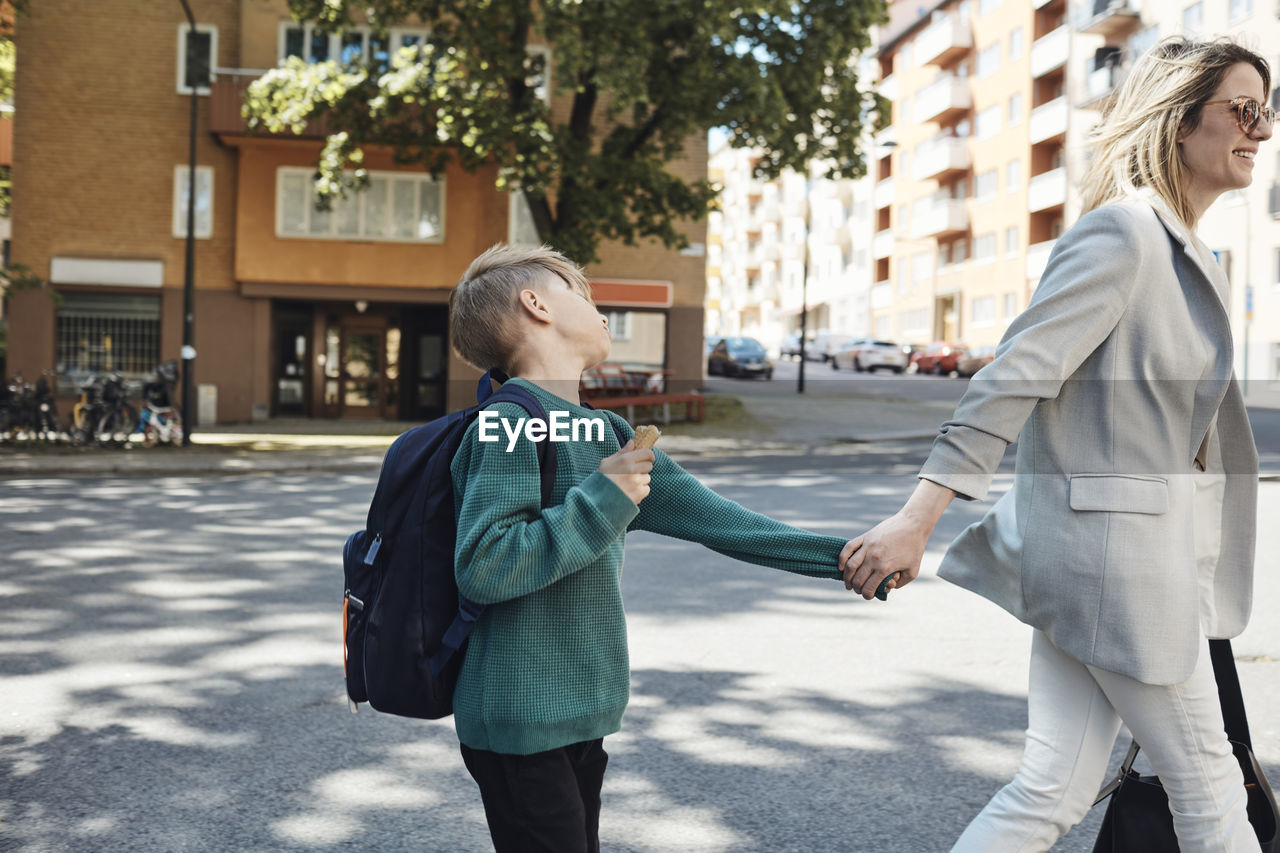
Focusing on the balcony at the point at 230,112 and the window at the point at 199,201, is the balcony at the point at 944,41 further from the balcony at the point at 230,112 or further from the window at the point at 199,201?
the window at the point at 199,201

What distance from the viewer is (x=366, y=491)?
13.3 m

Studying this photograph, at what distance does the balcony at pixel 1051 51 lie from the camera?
50.4 metres

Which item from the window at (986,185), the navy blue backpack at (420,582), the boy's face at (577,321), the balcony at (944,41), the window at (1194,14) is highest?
the balcony at (944,41)

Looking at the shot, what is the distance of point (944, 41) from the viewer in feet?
202

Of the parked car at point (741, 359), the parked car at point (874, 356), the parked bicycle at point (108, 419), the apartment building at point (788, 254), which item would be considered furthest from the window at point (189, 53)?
the apartment building at point (788, 254)

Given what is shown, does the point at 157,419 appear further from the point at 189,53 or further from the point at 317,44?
the point at 189,53

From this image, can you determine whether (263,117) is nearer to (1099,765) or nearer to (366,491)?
(366,491)

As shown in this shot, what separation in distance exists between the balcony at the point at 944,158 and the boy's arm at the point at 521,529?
202 ft

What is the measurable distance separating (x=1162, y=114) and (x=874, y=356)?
50.9m

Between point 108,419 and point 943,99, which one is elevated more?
point 943,99

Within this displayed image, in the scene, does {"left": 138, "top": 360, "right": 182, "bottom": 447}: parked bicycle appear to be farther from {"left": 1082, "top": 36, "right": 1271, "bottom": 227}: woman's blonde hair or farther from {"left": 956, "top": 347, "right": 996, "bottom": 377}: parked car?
{"left": 956, "top": 347, "right": 996, "bottom": 377}: parked car

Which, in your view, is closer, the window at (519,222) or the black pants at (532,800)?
the black pants at (532,800)

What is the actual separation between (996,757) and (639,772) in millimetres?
1268

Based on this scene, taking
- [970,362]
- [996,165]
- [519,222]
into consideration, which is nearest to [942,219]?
[996,165]
